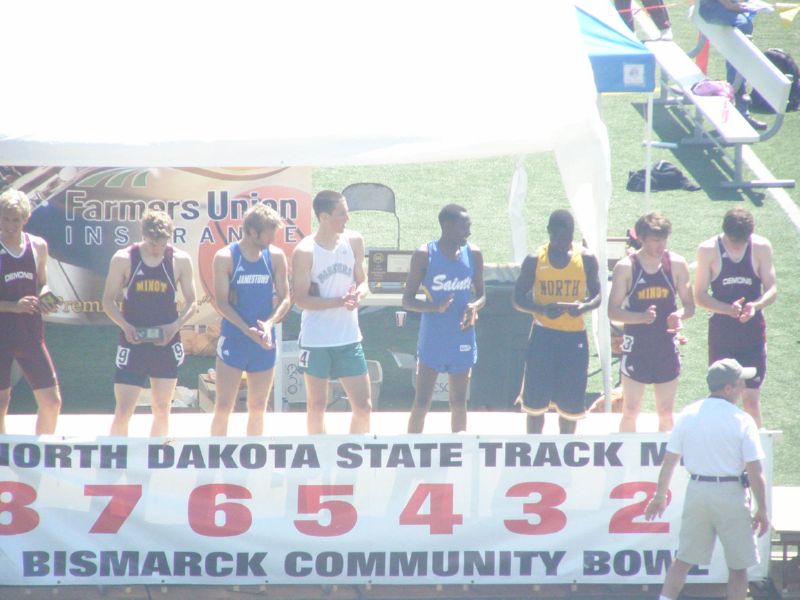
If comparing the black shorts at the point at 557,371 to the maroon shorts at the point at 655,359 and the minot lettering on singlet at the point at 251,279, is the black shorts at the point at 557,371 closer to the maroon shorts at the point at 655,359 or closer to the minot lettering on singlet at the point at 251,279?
the maroon shorts at the point at 655,359

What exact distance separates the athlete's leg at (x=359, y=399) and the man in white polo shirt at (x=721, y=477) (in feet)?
6.47

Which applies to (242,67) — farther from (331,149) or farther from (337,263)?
(337,263)

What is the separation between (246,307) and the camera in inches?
286

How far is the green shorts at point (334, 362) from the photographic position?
24.2 feet

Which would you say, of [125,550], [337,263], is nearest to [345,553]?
[125,550]

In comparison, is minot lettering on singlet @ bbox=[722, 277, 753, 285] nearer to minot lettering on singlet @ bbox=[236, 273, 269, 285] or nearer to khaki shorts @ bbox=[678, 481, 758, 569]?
khaki shorts @ bbox=[678, 481, 758, 569]

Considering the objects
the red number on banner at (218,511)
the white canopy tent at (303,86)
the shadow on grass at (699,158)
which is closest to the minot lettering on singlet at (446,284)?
the white canopy tent at (303,86)

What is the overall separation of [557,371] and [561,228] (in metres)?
0.89

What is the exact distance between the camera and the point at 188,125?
739cm

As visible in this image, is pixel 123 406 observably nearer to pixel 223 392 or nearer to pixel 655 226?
pixel 223 392

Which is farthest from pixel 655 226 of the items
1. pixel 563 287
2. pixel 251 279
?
pixel 251 279

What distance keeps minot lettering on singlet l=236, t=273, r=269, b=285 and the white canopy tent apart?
0.70 m

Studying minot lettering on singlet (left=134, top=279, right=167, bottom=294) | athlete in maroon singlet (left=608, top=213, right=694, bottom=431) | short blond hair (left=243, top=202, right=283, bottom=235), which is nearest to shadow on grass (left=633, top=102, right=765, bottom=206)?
athlete in maroon singlet (left=608, top=213, right=694, bottom=431)

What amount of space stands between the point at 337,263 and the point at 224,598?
209 cm
